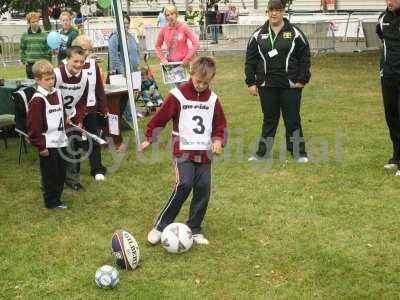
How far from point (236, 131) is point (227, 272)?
534 cm

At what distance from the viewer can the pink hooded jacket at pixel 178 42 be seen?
10219 millimetres

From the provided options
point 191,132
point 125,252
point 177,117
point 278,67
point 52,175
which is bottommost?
point 125,252

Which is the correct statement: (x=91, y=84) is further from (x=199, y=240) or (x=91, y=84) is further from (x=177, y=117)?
(x=199, y=240)

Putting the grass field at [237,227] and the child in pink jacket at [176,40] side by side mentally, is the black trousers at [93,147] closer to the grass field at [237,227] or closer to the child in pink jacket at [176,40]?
the grass field at [237,227]

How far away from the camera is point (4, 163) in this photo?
8.76 meters

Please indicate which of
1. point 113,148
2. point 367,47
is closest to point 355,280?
point 113,148

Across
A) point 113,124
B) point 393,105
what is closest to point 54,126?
point 113,124

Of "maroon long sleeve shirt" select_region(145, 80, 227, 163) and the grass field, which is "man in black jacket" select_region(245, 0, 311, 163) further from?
"maroon long sleeve shirt" select_region(145, 80, 227, 163)

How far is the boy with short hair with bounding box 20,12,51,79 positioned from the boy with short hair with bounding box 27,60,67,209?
563 centimetres

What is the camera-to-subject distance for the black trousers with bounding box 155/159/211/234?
214 inches

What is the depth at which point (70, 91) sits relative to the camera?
23.1ft

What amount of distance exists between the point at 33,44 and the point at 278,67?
19.1 ft

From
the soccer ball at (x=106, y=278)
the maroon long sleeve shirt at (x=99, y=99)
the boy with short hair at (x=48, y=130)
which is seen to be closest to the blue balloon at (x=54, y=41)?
the maroon long sleeve shirt at (x=99, y=99)

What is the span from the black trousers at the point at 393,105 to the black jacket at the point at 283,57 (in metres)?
0.98
